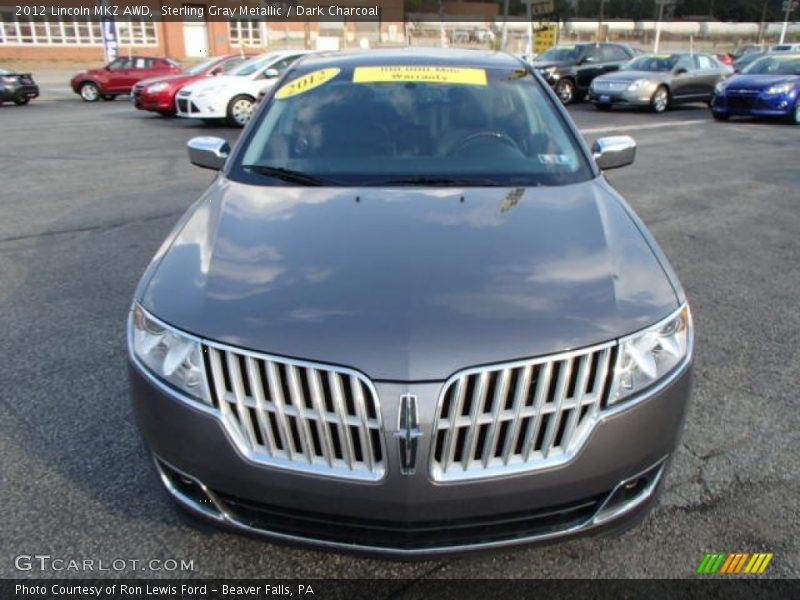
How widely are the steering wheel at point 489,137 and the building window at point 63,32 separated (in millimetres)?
43909

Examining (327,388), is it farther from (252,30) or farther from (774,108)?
(252,30)

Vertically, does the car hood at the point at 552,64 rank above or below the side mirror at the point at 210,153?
below

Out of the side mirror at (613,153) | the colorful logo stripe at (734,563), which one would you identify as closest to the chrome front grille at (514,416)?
the colorful logo stripe at (734,563)

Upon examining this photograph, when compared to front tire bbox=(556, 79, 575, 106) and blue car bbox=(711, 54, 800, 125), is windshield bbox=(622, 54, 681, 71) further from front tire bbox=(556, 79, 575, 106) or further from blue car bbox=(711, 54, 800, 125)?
blue car bbox=(711, 54, 800, 125)

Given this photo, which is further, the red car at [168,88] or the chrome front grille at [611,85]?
the chrome front grille at [611,85]

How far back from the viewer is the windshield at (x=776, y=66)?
49.8 feet

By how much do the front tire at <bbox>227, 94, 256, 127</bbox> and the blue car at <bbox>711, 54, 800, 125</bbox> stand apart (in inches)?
418

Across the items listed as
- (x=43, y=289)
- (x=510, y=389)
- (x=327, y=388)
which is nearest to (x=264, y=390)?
(x=327, y=388)

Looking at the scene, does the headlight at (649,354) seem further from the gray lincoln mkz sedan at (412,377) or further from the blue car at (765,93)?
the blue car at (765,93)

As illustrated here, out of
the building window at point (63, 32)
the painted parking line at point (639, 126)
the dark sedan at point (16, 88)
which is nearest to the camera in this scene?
the painted parking line at point (639, 126)

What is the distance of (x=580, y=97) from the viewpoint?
20.2 m

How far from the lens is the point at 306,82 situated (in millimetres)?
3574

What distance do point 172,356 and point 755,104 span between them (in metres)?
16.0

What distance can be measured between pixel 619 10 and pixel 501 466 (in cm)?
9408
